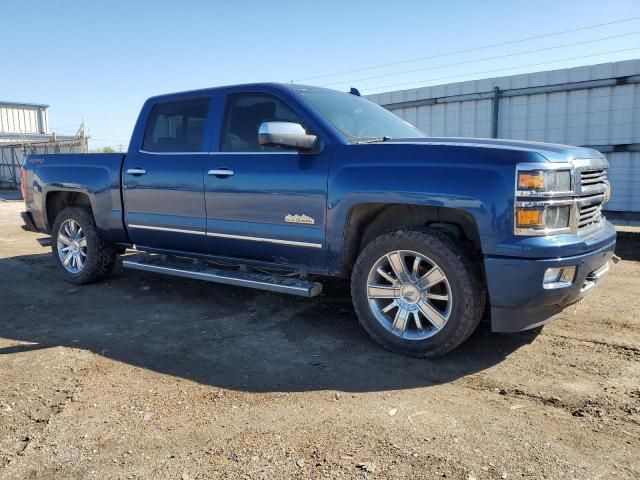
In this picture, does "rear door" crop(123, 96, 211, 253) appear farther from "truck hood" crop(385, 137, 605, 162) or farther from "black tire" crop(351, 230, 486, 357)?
"truck hood" crop(385, 137, 605, 162)

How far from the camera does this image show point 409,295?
3818 millimetres

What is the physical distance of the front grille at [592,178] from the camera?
3.62 meters

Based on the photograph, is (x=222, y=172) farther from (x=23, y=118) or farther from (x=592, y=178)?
(x=23, y=118)

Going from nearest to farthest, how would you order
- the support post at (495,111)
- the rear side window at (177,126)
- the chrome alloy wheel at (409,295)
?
the chrome alloy wheel at (409,295) → the rear side window at (177,126) → the support post at (495,111)

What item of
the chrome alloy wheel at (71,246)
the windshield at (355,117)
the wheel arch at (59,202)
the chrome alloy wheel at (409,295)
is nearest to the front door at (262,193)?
the windshield at (355,117)

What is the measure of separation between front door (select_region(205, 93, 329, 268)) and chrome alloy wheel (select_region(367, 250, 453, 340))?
0.56 meters

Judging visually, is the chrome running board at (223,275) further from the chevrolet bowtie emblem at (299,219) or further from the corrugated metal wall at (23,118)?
the corrugated metal wall at (23,118)

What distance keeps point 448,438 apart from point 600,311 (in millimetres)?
2779

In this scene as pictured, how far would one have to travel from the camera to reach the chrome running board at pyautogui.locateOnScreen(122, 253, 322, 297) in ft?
13.9

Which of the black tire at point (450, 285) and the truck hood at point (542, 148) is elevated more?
the truck hood at point (542, 148)

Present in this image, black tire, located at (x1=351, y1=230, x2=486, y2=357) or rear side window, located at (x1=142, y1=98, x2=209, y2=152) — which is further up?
rear side window, located at (x1=142, y1=98, x2=209, y2=152)

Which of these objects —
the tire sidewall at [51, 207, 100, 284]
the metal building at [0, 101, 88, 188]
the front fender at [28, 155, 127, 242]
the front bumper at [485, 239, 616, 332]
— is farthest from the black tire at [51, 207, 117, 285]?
the metal building at [0, 101, 88, 188]

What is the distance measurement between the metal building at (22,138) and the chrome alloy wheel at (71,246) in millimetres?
14855

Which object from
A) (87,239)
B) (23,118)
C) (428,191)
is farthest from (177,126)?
(23,118)
